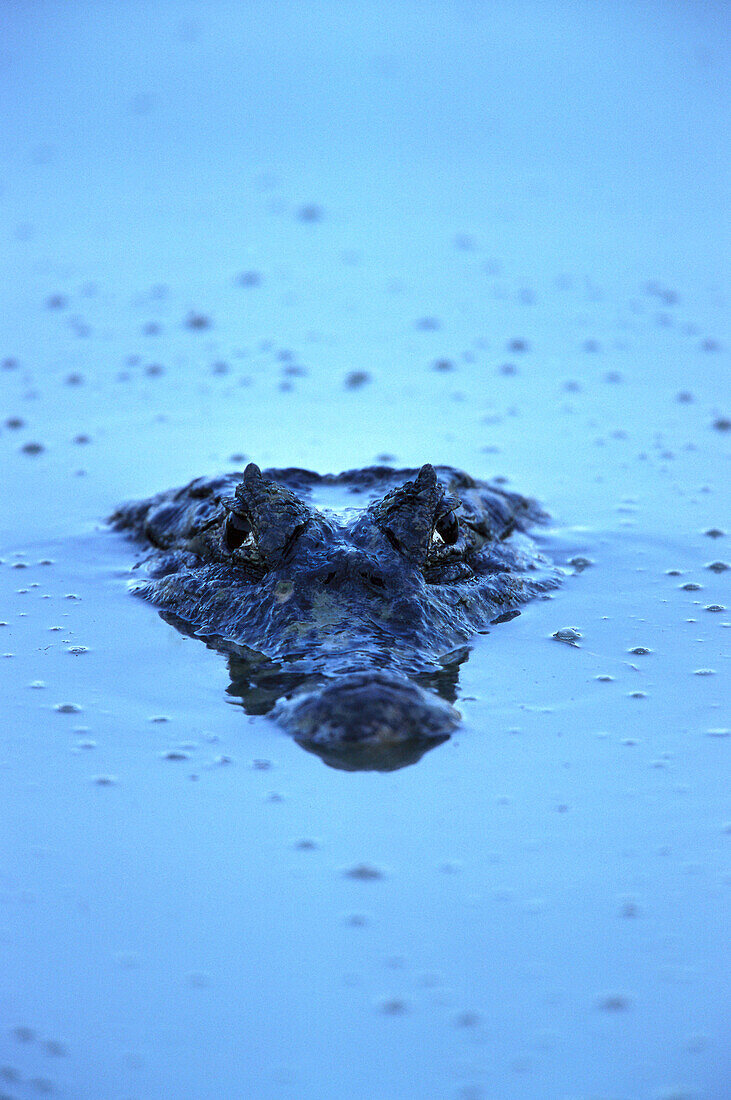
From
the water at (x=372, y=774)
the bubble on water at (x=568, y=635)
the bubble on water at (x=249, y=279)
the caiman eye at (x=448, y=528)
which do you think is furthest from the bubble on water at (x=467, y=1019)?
the bubble on water at (x=249, y=279)

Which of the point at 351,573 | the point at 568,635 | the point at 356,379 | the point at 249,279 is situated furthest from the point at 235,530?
the point at 249,279

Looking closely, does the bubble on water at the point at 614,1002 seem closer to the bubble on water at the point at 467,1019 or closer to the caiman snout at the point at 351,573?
the bubble on water at the point at 467,1019

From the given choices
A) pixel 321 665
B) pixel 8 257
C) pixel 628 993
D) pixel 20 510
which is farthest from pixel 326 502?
pixel 8 257

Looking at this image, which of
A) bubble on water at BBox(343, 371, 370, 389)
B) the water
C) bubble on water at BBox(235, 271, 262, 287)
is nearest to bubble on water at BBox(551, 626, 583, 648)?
the water

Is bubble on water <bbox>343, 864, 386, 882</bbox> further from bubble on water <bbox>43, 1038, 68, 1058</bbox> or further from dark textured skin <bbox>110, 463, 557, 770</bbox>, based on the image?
bubble on water <bbox>43, 1038, 68, 1058</bbox>

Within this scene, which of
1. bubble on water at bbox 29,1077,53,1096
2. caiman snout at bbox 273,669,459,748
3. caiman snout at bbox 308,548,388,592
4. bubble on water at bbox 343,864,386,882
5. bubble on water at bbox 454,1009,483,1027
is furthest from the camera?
caiman snout at bbox 308,548,388,592

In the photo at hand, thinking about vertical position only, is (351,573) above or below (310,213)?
below

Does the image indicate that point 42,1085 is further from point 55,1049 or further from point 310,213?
point 310,213
